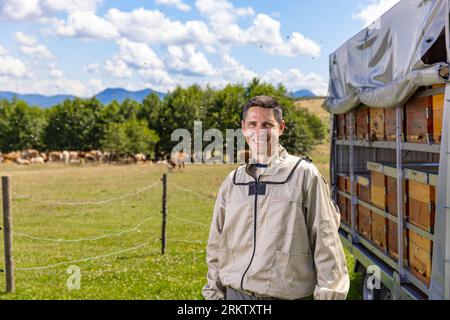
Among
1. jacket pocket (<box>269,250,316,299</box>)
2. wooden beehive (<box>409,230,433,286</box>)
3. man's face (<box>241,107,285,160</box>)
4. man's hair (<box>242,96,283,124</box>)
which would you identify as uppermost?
man's hair (<box>242,96,283,124</box>)

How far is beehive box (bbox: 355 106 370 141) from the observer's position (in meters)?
7.15

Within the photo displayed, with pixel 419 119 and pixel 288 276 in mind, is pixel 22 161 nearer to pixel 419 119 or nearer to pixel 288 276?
pixel 419 119

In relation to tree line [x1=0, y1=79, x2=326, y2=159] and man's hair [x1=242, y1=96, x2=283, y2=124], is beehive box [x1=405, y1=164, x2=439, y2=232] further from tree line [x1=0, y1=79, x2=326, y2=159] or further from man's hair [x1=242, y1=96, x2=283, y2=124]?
tree line [x1=0, y1=79, x2=326, y2=159]

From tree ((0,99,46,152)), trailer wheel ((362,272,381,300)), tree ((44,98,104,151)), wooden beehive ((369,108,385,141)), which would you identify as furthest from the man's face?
tree ((0,99,46,152))

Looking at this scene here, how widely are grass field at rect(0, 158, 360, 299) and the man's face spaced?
18.2ft

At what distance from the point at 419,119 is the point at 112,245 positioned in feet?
33.1

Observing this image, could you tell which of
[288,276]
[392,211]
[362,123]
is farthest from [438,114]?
[362,123]

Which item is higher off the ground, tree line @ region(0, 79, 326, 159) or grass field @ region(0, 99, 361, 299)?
tree line @ region(0, 79, 326, 159)

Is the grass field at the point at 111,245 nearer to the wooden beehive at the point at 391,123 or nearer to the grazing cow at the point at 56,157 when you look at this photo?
the wooden beehive at the point at 391,123

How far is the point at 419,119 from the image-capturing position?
5.04 meters

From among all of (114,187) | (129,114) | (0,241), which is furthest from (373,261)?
(129,114)

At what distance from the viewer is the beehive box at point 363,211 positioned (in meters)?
7.04

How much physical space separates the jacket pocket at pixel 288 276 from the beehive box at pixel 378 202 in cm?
333
